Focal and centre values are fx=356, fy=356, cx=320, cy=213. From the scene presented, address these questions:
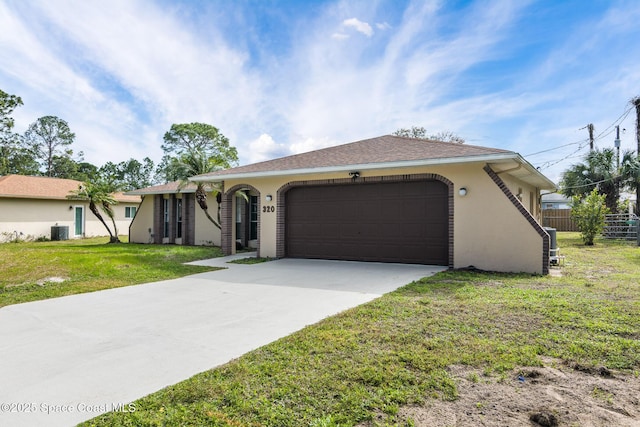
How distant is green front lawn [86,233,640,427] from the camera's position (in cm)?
243

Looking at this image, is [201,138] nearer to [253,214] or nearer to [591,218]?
[253,214]

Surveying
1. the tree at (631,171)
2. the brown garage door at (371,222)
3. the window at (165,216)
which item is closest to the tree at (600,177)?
the tree at (631,171)

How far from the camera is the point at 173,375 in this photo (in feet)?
10.0

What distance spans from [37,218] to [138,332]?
65.6 feet

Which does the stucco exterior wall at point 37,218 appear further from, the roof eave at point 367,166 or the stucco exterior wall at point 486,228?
the stucco exterior wall at point 486,228

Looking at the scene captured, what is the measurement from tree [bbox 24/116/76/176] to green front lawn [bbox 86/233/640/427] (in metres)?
45.7

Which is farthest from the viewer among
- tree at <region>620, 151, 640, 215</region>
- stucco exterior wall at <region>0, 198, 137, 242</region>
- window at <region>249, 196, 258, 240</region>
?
tree at <region>620, 151, 640, 215</region>

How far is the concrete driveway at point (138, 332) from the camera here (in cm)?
273

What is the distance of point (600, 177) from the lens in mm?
20156

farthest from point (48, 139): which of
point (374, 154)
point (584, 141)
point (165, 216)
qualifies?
point (584, 141)

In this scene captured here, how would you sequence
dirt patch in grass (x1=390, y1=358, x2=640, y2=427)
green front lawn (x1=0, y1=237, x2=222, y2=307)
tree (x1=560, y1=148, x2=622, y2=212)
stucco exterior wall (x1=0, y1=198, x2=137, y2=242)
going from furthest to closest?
tree (x1=560, y1=148, x2=622, y2=212), stucco exterior wall (x1=0, y1=198, x2=137, y2=242), green front lawn (x1=0, y1=237, x2=222, y2=307), dirt patch in grass (x1=390, y1=358, x2=640, y2=427)

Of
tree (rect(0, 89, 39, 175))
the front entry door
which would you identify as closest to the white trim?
the front entry door

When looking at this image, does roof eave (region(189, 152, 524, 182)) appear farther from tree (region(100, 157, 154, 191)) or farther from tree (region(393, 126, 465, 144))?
tree (region(100, 157, 154, 191))

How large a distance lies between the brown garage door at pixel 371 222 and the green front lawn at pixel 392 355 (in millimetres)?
3803
